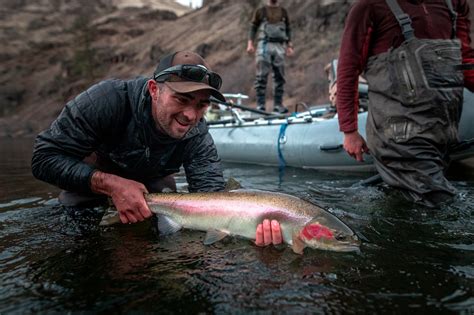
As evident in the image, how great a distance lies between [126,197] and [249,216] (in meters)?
0.90

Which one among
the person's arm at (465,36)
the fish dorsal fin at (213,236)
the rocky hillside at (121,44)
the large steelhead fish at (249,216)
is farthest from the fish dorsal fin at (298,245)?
the rocky hillside at (121,44)

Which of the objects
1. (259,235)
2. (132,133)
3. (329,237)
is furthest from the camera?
(132,133)

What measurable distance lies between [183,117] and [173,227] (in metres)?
0.82

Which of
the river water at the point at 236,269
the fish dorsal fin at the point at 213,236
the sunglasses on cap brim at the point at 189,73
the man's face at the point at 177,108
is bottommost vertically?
the river water at the point at 236,269

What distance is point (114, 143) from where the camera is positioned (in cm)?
381

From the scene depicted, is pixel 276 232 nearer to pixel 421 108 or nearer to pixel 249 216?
pixel 249 216

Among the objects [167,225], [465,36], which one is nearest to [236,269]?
[167,225]

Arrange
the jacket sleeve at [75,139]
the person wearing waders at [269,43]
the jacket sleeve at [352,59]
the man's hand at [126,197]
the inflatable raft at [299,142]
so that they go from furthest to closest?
the person wearing waders at [269,43] → the inflatable raft at [299,142] → the jacket sleeve at [352,59] → the jacket sleeve at [75,139] → the man's hand at [126,197]

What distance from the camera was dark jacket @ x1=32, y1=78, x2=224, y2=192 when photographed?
3.43m

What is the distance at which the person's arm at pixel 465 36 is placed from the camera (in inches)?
165

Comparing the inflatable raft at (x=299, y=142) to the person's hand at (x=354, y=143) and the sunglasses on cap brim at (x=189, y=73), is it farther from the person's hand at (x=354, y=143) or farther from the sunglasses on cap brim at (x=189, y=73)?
the sunglasses on cap brim at (x=189, y=73)

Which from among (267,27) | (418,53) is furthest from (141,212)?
(267,27)

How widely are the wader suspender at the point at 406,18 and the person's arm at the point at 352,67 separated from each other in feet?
0.72

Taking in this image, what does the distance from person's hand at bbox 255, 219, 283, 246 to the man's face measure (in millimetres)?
974
